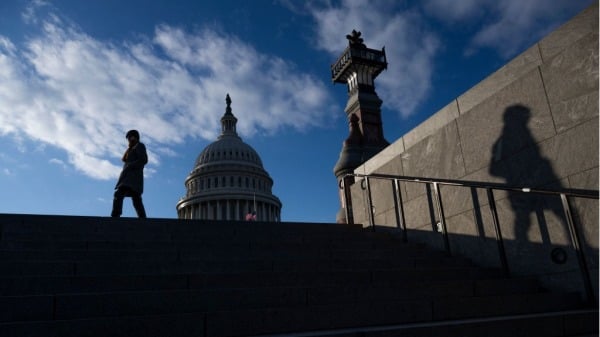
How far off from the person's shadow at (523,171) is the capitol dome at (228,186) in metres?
67.6

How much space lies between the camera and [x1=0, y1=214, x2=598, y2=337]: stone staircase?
11.6 ft

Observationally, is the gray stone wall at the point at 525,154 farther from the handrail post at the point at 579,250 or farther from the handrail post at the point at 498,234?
the handrail post at the point at 498,234

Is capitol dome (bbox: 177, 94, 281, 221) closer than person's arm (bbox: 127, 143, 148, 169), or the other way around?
person's arm (bbox: 127, 143, 148, 169)

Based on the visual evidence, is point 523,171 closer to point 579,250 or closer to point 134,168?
point 579,250

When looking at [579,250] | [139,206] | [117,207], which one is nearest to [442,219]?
[579,250]

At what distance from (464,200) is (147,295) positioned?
16.7 ft

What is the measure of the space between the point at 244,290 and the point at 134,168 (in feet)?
21.3

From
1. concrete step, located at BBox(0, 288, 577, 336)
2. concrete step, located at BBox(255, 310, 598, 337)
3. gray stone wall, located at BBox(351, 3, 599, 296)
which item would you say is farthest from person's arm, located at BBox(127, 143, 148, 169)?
concrete step, located at BBox(255, 310, 598, 337)

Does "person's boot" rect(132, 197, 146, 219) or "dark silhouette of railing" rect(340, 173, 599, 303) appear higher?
"person's boot" rect(132, 197, 146, 219)

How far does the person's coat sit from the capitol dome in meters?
62.8

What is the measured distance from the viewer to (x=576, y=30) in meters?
5.50

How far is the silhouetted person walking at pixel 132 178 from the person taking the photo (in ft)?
31.3

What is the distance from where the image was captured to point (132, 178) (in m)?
9.59

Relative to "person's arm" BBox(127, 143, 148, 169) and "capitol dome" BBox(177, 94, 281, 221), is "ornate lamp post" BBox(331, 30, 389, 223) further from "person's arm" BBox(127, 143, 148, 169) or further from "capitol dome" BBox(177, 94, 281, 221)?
"capitol dome" BBox(177, 94, 281, 221)
